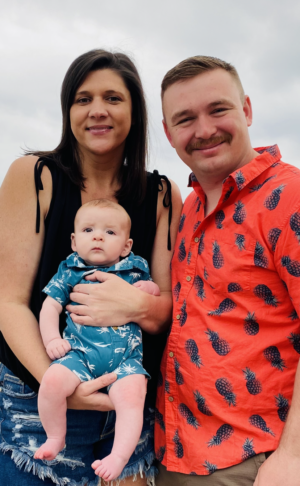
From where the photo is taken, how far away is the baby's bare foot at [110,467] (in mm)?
1699

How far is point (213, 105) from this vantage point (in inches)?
86.7

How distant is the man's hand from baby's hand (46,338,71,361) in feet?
3.31

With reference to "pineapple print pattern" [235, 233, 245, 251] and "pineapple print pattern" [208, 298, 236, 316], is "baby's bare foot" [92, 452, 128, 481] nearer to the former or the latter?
"pineapple print pattern" [208, 298, 236, 316]

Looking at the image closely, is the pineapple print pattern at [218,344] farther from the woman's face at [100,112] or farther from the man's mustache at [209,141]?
the woman's face at [100,112]

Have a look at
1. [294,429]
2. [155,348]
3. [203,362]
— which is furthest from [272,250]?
[155,348]

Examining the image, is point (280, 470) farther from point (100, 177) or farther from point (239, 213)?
point (100, 177)

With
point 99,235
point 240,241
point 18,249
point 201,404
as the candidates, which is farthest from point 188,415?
point 18,249

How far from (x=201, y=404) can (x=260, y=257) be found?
748mm

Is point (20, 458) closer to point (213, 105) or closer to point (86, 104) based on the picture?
point (86, 104)

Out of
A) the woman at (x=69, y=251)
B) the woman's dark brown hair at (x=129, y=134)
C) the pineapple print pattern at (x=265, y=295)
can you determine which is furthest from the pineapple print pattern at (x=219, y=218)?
the woman's dark brown hair at (x=129, y=134)

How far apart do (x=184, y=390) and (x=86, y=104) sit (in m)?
1.65

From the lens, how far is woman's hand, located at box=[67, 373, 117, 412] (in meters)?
1.90

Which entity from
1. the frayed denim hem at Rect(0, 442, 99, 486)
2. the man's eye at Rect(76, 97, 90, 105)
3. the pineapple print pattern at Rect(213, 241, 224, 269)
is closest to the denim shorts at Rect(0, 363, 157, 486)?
the frayed denim hem at Rect(0, 442, 99, 486)

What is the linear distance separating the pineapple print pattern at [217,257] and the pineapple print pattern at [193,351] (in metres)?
0.39
